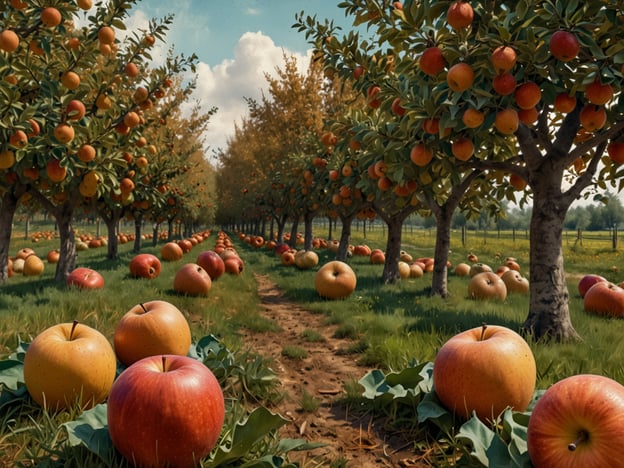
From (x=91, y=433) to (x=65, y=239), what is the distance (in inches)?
343

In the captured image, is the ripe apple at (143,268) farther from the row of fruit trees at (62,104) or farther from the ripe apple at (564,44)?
the ripe apple at (564,44)

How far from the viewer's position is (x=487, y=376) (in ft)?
10.5

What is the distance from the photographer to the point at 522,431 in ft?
9.30

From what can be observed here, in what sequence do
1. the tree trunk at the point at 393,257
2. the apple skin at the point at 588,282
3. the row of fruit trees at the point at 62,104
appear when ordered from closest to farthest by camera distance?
1. the row of fruit trees at the point at 62,104
2. the apple skin at the point at 588,282
3. the tree trunk at the point at 393,257

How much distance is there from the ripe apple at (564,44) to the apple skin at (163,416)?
14.7ft

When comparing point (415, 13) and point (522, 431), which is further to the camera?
point (415, 13)

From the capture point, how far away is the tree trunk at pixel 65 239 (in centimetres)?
981

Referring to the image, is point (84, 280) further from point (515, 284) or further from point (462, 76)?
point (515, 284)

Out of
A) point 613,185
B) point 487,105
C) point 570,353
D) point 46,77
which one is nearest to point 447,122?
point 487,105

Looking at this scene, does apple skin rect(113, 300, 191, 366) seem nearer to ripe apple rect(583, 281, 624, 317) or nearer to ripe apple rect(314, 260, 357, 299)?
ripe apple rect(314, 260, 357, 299)

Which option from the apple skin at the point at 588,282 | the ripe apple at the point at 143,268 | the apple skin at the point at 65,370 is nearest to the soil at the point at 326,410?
the apple skin at the point at 65,370

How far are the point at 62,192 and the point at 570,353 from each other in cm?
1004

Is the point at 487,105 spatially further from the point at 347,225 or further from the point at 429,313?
the point at 347,225

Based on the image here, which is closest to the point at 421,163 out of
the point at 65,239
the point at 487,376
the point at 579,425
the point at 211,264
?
the point at 487,376
